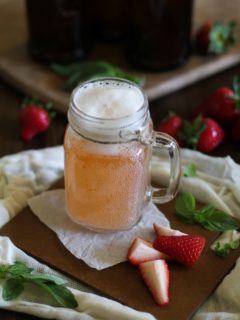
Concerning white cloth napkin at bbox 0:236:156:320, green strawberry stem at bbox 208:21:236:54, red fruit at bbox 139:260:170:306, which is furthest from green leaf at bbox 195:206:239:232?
green strawberry stem at bbox 208:21:236:54

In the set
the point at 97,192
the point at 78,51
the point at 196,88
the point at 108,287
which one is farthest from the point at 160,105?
the point at 108,287

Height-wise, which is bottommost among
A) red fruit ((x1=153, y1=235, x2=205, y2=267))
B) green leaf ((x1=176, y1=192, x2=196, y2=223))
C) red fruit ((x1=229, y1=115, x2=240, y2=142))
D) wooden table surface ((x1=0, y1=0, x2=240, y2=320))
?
wooden table surface ((x1=0, y1=0, x2=240, y2=320))

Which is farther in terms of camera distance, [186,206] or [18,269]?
[186,206]

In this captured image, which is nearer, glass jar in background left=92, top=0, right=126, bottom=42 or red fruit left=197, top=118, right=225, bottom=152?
red fruit left=197, top=118, right=225, bottom=152

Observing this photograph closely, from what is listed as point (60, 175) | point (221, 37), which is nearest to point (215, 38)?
point (221, 37)

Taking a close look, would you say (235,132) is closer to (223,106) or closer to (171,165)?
(223,106)

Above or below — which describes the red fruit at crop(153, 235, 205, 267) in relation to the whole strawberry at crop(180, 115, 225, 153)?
above

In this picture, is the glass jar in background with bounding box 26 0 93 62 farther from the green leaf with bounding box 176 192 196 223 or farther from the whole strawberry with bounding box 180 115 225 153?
the green leaf with bounding box 176 192 196 223

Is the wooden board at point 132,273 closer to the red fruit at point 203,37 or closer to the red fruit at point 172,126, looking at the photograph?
the red fruit at point 172,126
